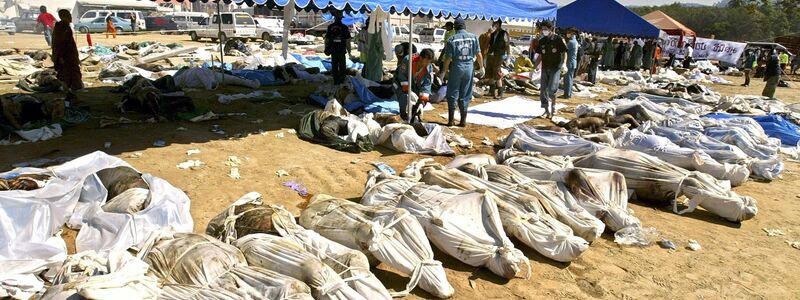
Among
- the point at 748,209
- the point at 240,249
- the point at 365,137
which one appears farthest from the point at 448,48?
the point at 240,249

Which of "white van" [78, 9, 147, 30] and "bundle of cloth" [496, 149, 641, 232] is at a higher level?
"white van" [78, 9, 147, 30]

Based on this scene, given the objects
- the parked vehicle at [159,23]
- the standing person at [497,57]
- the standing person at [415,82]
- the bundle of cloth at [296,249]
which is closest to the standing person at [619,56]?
the standing person at [497,57]

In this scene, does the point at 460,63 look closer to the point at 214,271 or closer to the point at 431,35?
the point at 214,271

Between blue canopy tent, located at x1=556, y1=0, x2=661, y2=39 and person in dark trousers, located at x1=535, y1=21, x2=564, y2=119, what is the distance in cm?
536

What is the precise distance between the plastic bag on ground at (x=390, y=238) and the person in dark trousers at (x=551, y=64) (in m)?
5.71

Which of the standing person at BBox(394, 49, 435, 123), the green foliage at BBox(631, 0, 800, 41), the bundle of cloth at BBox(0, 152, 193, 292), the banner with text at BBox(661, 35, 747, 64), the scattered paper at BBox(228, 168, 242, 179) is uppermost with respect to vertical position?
the green foliage at BBox(631, 0, 800, 41)

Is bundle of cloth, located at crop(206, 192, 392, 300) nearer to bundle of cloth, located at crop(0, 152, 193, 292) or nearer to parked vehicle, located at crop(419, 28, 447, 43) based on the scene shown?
bundle of cloth, located at crop(0, 152, 193, 292)

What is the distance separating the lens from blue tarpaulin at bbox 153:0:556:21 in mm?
5448

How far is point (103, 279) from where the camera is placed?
6.78 feet

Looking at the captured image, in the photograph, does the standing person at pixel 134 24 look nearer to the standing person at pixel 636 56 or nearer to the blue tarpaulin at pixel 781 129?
the standing person at pixel 636 56

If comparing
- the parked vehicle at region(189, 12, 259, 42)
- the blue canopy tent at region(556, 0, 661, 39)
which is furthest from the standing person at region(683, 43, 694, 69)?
the parked vehicle at region(189, 12, 259, 42)

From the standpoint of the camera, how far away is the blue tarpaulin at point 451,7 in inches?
214

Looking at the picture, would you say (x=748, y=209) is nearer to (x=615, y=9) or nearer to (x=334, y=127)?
(x=334, y=127)

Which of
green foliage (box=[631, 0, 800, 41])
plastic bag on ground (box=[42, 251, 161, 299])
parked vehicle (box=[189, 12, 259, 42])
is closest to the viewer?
plastic bag on ground (box=[42, 251, 161, 299])
